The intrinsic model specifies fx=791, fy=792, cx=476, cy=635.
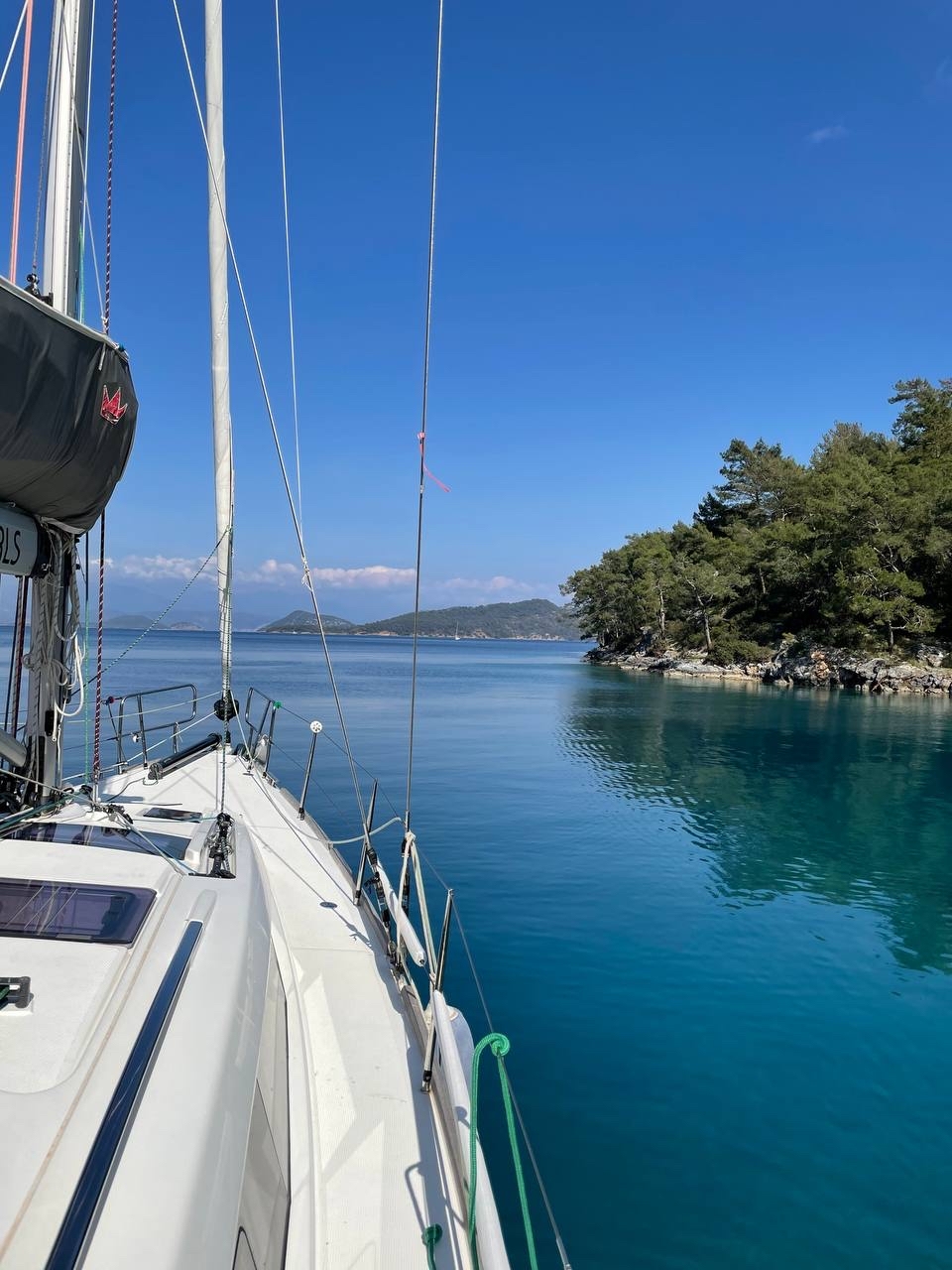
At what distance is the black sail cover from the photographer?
4148 mm

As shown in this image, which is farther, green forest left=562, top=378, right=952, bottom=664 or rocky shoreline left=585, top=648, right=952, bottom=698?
green forest left=562, top=378, right=952, bottom=664

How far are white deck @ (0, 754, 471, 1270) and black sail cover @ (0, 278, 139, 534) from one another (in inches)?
82.4

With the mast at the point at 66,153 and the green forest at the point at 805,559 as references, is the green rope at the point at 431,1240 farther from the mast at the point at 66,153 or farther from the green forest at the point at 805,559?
the green forest at the point at 805,559

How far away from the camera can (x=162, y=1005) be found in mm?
2795

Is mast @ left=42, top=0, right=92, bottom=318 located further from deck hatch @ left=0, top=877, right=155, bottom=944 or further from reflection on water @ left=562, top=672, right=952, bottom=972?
reflection on water @ left=562, top=672, right=952, bottom=972

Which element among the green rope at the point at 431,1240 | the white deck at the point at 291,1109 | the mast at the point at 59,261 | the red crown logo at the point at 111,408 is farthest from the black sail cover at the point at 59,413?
the green rope at the point at 431,1240

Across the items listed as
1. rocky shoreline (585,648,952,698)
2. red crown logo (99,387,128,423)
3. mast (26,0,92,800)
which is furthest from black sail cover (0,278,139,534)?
rocky shoreline (585,648,952,698)

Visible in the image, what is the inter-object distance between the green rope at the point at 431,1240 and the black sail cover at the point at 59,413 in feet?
13.9

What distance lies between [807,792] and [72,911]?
19.0 meters

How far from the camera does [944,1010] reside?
8250 millimetres

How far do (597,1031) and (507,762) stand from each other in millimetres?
14776

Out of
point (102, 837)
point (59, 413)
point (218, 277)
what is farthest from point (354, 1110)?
point (218, 277)

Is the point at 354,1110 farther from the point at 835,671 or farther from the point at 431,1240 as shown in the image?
the point at 835,671

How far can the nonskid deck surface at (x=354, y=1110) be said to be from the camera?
3.14 metres
